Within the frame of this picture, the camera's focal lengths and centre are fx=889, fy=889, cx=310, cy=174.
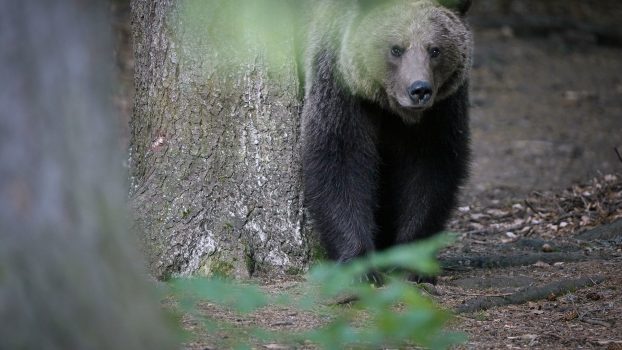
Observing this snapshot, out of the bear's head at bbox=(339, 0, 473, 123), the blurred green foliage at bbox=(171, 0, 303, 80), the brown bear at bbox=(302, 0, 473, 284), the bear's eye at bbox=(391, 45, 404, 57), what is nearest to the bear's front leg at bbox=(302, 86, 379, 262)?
the brown bear at bbox=(302, 0, 473, 284)

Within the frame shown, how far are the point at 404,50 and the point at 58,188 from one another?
3.73 m

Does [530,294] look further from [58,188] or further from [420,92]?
[58,188]

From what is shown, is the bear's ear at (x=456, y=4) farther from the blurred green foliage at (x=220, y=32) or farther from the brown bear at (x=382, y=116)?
the blurred green foliage at (x=220, y=32)

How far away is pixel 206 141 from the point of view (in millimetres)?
5699

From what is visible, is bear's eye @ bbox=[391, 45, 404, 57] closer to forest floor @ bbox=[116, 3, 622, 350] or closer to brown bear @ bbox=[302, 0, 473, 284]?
brown bear @ bbox=[302, 0, 473, 284]

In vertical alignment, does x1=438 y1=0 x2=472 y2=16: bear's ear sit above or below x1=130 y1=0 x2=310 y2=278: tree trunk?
above

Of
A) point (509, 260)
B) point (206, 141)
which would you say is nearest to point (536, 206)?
point (509, 260)

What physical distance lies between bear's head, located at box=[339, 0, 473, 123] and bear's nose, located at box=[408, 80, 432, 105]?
0.17ft

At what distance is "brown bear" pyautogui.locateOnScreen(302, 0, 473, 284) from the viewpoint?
602cm

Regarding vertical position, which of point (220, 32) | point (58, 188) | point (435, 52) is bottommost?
point (58, 188)

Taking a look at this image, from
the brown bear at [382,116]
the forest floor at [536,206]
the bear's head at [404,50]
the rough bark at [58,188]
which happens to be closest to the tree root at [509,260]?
the forest floor at [536,206]

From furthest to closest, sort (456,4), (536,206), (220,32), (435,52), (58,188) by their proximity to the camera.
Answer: (536,206), (456,4), (435,52), (220,32), (58,188)

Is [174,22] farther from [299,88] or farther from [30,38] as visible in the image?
[30,38]

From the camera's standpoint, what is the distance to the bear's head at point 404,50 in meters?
6.07
